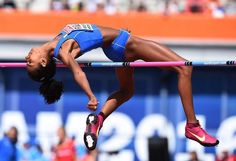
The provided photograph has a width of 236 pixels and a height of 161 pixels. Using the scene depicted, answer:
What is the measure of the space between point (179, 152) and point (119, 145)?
1.31m

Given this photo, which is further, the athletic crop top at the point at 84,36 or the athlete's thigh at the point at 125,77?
the athlete's thigh at the point at 125,77

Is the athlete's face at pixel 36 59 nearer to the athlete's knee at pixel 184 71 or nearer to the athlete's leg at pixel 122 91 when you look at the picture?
the athlete's leg at pixel 122 91

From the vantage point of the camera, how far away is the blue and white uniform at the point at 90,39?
11.7m

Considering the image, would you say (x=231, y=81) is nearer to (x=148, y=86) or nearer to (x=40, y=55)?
(x=148, y=86)

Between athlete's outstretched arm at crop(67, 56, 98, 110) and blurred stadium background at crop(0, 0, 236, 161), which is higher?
athlete's outstretched arm at crop(67, 56, 98, 110)

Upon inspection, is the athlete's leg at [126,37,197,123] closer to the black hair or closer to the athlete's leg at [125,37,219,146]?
the athlete's leg at [125,37,219,146]

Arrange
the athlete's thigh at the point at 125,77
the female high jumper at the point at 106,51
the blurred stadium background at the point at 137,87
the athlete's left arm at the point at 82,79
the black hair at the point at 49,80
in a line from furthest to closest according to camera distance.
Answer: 1. the blurred stadium background at the point at 137,87
2. the athlete's thigh at the point at 125,77
3. the black hair at the point at 49,80
4. the female high jumper at the point at 106,51
5. the athlete's left arm at the point at 82,79

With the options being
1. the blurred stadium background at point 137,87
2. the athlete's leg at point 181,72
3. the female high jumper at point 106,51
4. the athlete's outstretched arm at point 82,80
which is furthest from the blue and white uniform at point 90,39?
the blurred stadium background at point 137,87

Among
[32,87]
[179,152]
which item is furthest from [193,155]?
[32,87]

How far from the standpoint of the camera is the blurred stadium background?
2167 centimetres

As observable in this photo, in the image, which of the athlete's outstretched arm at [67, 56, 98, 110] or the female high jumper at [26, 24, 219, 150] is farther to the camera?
the female high jumper at [26, 24, 219, 150]

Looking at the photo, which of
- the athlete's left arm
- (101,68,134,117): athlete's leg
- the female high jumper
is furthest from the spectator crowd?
the athlete's left arm

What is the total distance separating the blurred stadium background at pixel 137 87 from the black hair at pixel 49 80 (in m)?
9.40

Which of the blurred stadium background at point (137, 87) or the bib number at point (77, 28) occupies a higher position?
the bib number at point (77, 28)
